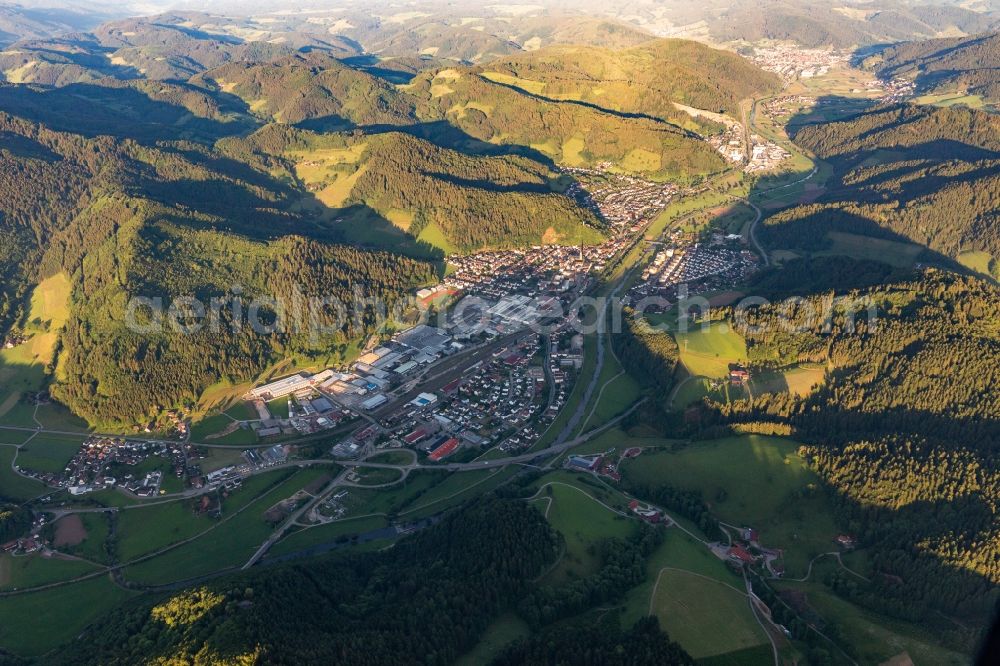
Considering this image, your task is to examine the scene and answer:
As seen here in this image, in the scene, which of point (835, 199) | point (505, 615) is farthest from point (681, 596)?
point (835, 199)

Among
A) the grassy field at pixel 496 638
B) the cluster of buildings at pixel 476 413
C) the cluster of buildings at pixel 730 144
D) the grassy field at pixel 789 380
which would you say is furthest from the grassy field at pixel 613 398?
the cluster of buildings at pixel 730 144

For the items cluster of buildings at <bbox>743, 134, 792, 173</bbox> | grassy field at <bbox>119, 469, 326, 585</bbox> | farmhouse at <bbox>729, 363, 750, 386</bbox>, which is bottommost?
grassy field at <bbox>119, 469, 326, 585</bbox>

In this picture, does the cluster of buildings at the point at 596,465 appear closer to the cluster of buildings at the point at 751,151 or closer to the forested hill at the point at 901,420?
the forested hill at the point at 901,420

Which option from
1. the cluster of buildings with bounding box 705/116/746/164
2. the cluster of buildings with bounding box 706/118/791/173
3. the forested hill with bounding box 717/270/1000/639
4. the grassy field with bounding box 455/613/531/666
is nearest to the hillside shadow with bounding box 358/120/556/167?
the cluster of buildings with bounding box 705/116/746/164

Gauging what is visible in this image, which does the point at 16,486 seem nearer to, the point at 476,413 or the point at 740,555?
the point at 476,413

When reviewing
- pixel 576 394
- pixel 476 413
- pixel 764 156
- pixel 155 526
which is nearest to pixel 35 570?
pixel 155 526

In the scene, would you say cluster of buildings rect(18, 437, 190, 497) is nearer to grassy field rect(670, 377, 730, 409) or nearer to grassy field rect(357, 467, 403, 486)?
grassy field rect(357, 467, 403, 486)
